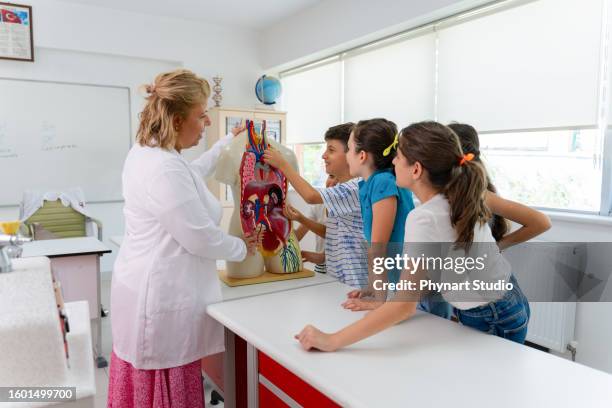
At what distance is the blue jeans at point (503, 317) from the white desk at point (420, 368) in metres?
0.05


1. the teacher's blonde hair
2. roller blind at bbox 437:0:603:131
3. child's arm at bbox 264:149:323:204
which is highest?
roller blind at bbox 437:0:603:131

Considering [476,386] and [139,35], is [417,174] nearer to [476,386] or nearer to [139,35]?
[476,386]

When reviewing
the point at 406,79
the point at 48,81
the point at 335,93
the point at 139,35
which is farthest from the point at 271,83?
the point at 48,81

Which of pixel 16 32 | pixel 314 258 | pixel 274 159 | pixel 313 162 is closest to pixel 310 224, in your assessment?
pixel 314 258

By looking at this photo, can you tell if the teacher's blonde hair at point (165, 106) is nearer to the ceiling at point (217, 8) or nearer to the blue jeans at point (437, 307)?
the blue jeans at point (437, 307)

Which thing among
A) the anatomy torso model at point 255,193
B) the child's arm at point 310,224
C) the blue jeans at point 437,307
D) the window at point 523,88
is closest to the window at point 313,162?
the window at point 523,88

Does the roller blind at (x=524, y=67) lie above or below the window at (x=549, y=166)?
above

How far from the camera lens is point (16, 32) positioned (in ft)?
14.0

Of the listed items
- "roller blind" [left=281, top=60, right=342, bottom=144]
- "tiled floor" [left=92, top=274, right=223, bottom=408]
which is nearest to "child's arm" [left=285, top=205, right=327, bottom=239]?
"tiled floor" [left=92, top=274, right=223, bottom=408]

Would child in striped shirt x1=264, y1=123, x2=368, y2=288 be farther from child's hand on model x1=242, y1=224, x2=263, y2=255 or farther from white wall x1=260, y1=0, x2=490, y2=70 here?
white wall x1=260, y1=0, x2=490, y2=70

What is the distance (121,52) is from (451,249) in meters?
4.56

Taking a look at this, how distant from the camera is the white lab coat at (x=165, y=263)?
1.44 m

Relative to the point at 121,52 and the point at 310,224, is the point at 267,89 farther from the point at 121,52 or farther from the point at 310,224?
the point at 310,224

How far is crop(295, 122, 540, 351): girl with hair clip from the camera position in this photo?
1.22m
